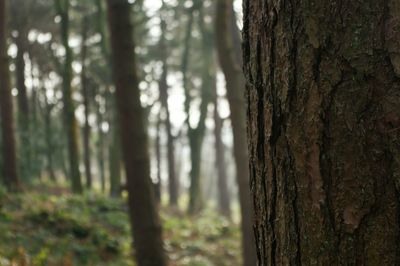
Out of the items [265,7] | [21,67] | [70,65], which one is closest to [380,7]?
[265,7]

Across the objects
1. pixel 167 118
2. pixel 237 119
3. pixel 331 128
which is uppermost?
pixel 167 118

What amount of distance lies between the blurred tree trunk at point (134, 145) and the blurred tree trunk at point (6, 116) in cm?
705

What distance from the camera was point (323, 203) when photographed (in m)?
1.33

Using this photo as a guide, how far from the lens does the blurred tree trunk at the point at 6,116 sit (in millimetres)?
13734

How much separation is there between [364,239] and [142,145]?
20.8ft

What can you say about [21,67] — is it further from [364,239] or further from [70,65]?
[364,239]

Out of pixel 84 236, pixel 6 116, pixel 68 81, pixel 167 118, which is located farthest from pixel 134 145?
pixel 167 118

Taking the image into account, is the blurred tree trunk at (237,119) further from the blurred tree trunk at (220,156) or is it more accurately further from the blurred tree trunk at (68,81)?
the blurred tree trunk at (220,156)

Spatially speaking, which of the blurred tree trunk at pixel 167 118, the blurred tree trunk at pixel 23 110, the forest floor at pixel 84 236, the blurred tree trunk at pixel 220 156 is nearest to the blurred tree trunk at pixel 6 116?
the forest floor at pixel 84 236

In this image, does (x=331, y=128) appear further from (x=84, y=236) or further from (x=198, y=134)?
(x=198, y=134)

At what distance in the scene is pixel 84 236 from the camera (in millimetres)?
12742

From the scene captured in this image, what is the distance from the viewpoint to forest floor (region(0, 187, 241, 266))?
10.2 meters

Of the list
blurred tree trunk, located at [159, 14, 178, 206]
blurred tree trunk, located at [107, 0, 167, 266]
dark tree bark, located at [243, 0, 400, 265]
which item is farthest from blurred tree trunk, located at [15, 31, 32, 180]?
dark tree bark, located at [243, 0, 400, 265]

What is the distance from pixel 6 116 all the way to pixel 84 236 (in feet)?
12.6
